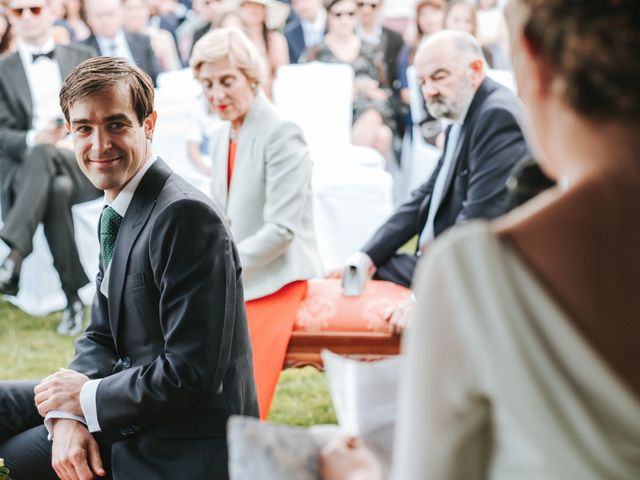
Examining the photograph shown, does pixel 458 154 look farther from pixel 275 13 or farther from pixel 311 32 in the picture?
pixel 311 32

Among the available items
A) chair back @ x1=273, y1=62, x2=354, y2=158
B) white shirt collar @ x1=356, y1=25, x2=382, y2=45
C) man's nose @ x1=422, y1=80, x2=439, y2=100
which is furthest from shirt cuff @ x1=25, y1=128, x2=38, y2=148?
white shirt collar @ x1=356, y1=25, x2=382, y2=45

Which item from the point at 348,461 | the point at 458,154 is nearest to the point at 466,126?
the point at 458,154

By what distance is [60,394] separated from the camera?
213cm

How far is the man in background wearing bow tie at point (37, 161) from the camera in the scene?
231 inches

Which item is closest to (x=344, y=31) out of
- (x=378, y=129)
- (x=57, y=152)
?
(x=378, y=129)

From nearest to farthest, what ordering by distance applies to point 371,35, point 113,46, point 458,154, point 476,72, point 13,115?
point 458,154 → point 476,72 → point 13,115 → point 113,46 → point 371,35

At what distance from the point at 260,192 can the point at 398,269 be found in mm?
706

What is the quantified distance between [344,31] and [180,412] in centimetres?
632

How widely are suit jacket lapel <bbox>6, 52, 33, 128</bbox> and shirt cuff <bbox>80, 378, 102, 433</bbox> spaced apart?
457 centimetres

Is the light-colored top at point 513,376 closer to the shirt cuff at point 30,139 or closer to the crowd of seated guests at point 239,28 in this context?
the crowd of seated guests at point 239,28

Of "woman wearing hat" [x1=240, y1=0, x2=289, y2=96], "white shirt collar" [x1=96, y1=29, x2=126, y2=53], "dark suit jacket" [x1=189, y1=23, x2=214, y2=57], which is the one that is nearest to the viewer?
"white shirt collar" [x1=96, y1=29, x2=126, y2=53]

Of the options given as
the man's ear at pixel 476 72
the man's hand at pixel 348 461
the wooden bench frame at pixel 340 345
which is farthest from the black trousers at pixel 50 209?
the man's hand at pixel 348 461

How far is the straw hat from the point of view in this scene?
316 inches

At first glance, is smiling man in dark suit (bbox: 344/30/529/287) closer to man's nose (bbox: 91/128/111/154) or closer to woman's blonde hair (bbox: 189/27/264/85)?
woman's blonde hair (bbox: 189/27/264/85)
